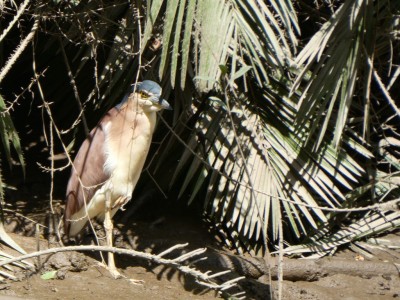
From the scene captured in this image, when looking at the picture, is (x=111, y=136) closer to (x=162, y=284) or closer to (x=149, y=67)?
(x=149, y=67)

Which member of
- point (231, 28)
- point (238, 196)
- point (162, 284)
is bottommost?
point (162, 284)

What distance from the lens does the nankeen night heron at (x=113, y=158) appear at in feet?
16.5

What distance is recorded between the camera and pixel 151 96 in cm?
489

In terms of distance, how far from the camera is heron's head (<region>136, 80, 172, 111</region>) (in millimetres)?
4836

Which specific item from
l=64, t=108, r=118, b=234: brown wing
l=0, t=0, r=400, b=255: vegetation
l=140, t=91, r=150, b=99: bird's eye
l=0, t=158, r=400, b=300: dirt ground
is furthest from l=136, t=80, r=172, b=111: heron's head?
l=0, t=158, r=400, b=300: dirt ground

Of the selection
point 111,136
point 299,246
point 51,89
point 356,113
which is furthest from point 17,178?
point 356,113

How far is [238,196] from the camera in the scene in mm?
5098

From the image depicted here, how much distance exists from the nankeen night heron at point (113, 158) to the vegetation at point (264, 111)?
18 centimetres

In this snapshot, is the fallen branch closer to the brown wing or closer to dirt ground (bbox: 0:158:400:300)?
dirt ground (bbox: 0:158:400:300)

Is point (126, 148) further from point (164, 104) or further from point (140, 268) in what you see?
point (140, 268)

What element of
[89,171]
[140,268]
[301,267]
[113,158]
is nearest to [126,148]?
[113,158]

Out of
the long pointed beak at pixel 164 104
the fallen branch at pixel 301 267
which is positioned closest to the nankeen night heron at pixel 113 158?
the long pointed beak at pixel 164 104

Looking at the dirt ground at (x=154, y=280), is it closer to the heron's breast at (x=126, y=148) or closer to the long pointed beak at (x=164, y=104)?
the heron's breast at (x=126, y=148)

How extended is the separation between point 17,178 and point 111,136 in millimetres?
1157
